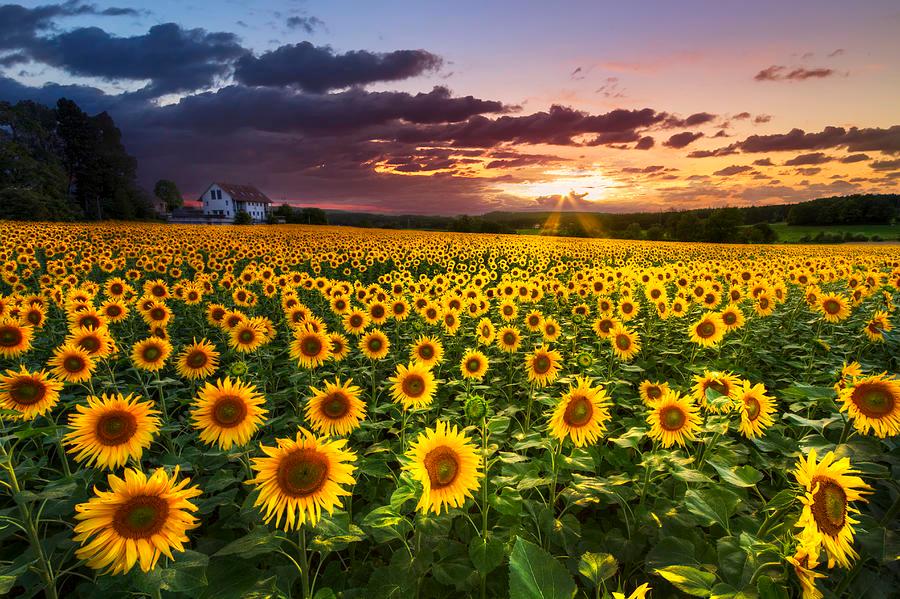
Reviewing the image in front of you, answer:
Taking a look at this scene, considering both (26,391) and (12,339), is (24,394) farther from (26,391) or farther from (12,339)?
(12,339)

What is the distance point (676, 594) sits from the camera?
2.77 m

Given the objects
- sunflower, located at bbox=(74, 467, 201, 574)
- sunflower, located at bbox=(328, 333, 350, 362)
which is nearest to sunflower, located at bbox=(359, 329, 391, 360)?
sunflower, located at bbox=(328, 333, 350, 362)

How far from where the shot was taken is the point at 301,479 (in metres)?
2.18

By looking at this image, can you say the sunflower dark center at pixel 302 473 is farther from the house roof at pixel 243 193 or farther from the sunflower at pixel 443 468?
the house roof at pixel 243 193

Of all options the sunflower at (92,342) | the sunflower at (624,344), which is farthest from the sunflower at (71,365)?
the sunflower at (624,344)

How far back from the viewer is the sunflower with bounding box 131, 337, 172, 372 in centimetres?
498

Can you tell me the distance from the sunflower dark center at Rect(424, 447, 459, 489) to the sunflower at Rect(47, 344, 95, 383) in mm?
3940

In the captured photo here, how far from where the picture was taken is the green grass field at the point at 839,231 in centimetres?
7134

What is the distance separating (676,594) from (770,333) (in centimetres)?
763

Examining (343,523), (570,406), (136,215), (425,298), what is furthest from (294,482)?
(136,215)

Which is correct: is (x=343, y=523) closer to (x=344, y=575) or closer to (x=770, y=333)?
(x=344, y=575)

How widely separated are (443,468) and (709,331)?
18.1 feet

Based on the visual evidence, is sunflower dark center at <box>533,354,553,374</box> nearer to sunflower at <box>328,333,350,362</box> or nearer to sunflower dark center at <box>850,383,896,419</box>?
sunflower at <box>328,333,350,362</box>

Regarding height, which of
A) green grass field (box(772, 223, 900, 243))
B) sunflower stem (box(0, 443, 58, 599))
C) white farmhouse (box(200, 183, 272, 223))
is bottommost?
sunflower stem (box(0, 443, 58, 599))
